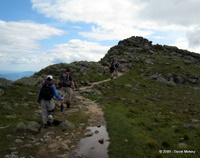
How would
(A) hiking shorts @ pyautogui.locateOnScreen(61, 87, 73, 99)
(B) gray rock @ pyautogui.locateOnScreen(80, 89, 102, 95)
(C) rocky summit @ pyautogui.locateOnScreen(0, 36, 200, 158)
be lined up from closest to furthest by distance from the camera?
(C) rocky summit @ pyautogui.locateOnScreen(0, 36, 200, 158) < (A) hiking shorts @ pyautogui.locateOnScreen(61, 87, 73, 99) < (B) gray rock @ pyautogui.locateOnScreen(80, 89, 102, 95)

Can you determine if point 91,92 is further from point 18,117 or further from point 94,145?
point 94,145

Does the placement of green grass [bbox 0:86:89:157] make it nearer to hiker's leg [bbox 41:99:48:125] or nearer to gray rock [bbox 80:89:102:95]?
hiker's leg [bbox 41:99:48:125]

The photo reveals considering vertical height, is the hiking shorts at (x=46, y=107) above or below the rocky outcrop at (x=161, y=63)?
below

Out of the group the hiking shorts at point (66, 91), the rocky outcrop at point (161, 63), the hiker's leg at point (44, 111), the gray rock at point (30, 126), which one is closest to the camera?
the gray rock at point (30, 126)

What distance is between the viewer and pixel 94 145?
1119 cm

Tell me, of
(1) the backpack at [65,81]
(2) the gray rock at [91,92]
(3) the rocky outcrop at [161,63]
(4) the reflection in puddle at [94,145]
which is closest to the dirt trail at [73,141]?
(4) the reflection in puddle at [94,145]

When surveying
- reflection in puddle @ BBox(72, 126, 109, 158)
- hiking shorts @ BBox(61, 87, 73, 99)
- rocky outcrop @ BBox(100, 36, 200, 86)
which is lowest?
reflection in puddle @ BBox(72, 126, 109, 158)

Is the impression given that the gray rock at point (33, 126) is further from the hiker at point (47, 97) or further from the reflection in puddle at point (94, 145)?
the reflection in puddle at point (94, 145)

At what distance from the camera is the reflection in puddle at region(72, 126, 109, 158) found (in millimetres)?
10039

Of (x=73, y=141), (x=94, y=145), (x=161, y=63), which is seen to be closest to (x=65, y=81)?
(x=73, y=141)

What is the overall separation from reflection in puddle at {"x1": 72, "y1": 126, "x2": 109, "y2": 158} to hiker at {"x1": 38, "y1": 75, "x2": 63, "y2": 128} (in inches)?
134

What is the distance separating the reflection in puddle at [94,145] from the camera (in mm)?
10039

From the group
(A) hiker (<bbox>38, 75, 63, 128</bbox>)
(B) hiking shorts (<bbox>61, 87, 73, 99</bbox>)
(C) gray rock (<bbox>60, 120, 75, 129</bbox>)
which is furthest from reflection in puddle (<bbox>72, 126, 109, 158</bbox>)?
(B) hiking shorts (<bbox>61, 87, 73, 99</bbox>)

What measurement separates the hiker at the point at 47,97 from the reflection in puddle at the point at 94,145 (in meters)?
3.39
